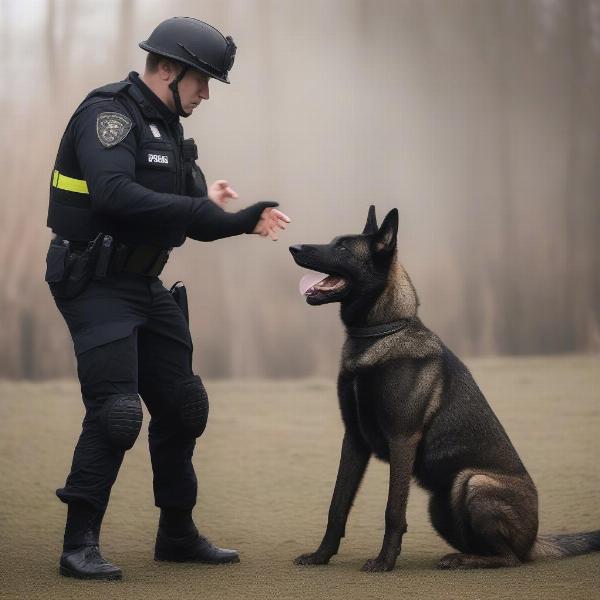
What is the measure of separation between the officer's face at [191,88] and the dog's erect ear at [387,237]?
0.72 m

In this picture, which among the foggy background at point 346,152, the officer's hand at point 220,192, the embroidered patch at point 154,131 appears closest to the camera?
the embroidered patch at point 154,131

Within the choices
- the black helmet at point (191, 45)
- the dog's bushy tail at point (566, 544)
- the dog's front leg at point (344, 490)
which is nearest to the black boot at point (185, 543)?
the dog's front leg at point (344, 490)

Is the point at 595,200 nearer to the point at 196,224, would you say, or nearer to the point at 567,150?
the point at 567,150

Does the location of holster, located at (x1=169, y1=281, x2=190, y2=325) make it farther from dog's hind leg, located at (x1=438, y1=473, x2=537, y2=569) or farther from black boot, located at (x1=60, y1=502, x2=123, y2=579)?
dog's hind leg, located at (x1=438, y1=473, x2=537, y2=569)

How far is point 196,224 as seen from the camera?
11.7 ft

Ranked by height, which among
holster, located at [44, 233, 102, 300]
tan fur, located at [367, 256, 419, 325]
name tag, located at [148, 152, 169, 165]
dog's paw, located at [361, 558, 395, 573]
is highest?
name tag, located at [148, 152, 169, 165]

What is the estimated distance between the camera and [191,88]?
3.81 metres

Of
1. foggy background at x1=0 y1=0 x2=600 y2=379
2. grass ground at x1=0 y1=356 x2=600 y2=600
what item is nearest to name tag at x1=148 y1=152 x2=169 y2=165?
grass ground at x1=0 y1=356 x2=600 y2=600

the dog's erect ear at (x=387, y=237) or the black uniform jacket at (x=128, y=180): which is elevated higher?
the black uniform jacket at (x=128, y=180)

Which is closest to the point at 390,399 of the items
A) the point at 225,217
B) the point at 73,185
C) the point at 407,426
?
the point at 407,426

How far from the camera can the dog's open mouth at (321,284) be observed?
3746 mm

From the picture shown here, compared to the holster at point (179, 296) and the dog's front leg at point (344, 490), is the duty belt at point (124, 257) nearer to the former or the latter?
the holster at point (179, 296)

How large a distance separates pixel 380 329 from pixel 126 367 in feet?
2.68

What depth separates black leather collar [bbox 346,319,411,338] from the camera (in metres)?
3.78
